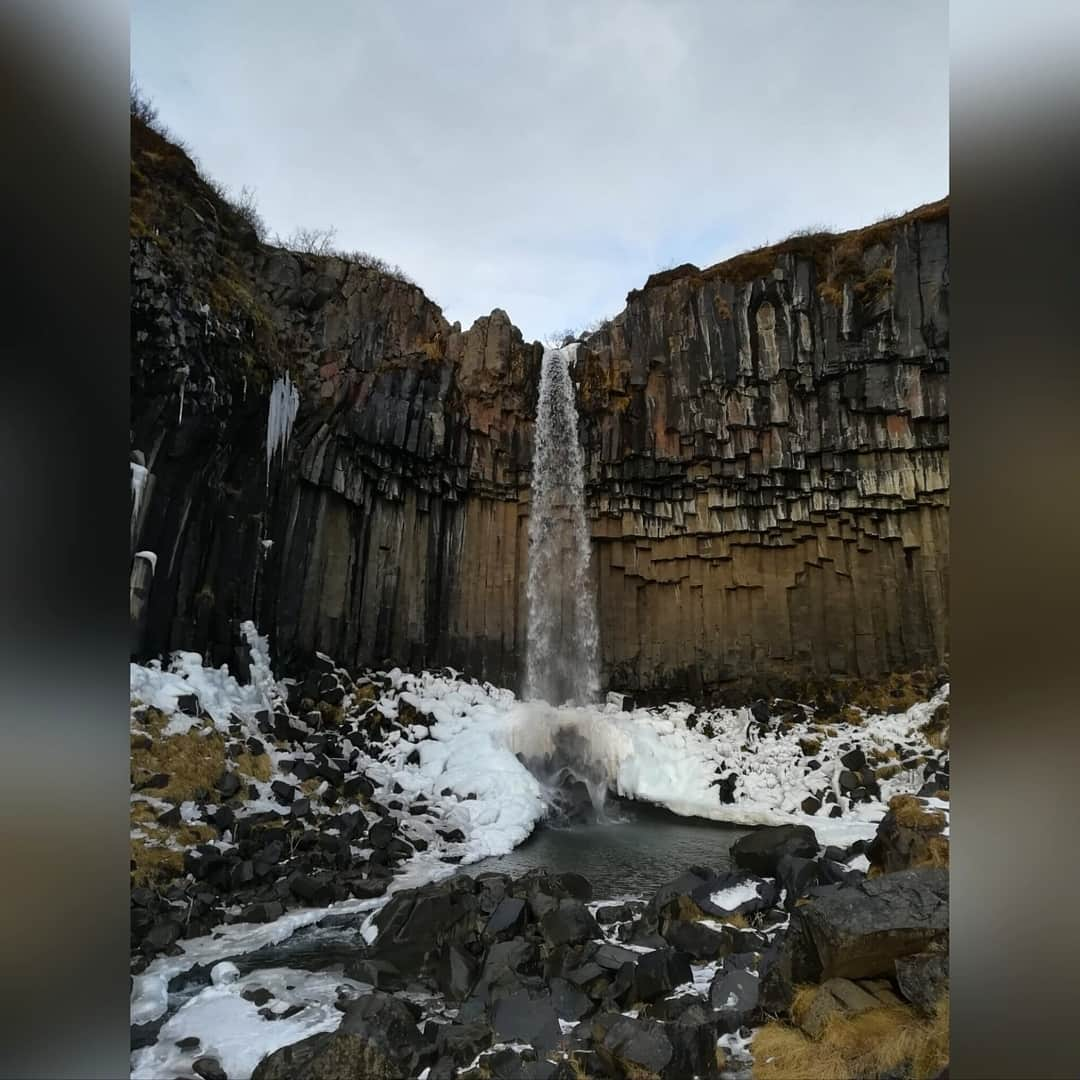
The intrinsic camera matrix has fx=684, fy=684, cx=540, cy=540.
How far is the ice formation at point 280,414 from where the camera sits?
13469mm

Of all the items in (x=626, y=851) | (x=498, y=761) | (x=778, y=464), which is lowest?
(x=626, y=851)

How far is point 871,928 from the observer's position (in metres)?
4.65

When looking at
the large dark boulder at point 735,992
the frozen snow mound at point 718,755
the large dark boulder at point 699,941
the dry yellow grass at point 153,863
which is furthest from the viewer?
the frozen snow mound at point 718,755

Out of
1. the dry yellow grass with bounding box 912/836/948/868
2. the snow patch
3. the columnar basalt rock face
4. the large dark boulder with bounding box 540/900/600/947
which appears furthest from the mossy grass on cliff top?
the large dark boulder with bounding box 540/900/600/947

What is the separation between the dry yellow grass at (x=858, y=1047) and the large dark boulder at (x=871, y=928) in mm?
326

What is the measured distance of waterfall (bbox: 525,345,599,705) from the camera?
18359 mm

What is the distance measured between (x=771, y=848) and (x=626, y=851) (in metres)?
2.41

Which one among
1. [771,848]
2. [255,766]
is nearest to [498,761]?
[255,766]

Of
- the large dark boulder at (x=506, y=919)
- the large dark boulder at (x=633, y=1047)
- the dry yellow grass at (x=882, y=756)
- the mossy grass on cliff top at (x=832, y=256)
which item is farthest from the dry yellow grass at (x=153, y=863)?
the mossy grass on cliff top at (x=832, y=256)

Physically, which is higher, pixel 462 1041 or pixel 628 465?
pixel 628 465

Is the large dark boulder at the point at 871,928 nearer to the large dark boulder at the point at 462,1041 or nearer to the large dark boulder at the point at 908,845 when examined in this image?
the large dark boulder at the point at 908,845
